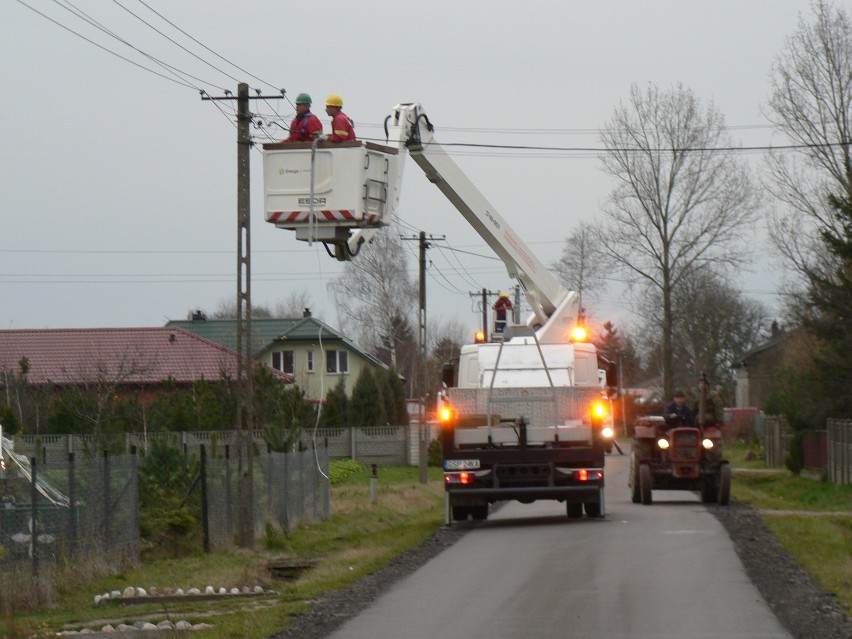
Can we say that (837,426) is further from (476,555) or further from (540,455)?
(476,555)

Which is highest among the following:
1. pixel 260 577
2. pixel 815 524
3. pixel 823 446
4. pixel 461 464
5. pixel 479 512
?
pixel 461 464

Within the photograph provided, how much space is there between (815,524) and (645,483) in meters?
4.39

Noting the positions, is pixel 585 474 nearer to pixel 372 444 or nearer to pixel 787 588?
pixel 787 588

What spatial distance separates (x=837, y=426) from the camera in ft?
129

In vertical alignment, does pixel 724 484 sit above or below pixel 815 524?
above

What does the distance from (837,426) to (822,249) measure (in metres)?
13.8

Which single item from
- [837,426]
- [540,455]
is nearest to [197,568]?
[540,455]

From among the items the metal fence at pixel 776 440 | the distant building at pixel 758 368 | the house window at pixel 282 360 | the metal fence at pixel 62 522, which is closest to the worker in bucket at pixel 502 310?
the metal fence at pixel 62 522

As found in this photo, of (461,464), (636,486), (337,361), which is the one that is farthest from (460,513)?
(337,361)

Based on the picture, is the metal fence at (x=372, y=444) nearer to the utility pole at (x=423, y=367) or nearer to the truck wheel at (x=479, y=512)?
the utility pole at (x=423, y=367)

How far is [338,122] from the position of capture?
54.0 feet

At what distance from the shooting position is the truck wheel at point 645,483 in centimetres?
2572

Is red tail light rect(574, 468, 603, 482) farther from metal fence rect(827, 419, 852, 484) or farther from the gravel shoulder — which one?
metal fence rect(827, 419, 852, 484)

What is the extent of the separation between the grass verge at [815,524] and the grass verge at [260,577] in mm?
5511
